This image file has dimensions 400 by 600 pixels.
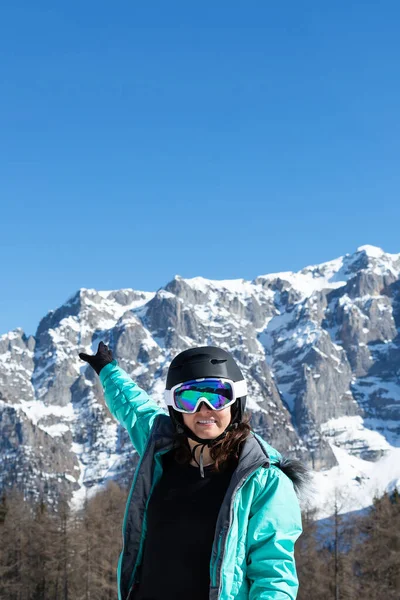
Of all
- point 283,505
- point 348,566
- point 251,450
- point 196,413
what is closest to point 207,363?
point 196,413

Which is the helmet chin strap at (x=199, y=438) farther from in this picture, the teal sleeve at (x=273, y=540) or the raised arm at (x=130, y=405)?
the raised arm at (x=130, y=405)

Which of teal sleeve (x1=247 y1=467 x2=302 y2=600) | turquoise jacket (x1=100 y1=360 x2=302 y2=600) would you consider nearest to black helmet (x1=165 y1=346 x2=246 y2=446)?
turquoise jacket (x1=100 y1=360 x2=302 y2=600)

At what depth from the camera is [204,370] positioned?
3977 mm

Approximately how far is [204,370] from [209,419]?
0.28 m

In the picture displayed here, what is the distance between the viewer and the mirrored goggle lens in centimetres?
394

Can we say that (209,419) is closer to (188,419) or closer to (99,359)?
(188,419)

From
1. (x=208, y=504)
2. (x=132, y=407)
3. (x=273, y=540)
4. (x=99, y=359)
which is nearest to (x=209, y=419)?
(x=208, y=504)

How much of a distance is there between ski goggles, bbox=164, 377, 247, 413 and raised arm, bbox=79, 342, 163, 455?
73 cm

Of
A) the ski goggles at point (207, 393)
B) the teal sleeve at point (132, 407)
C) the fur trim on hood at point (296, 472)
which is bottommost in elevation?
the fur trim on hood at point (296, 472)

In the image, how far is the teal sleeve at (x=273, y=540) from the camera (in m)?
3.27

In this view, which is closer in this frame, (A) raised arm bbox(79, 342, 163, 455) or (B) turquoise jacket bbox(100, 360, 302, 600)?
(B) turquoise jacket bbox(100, 360, 302, 600)

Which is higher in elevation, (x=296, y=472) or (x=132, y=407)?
(x=132, y=407)

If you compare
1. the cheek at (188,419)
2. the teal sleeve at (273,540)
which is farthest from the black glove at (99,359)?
the teal sleeve at (273,540)

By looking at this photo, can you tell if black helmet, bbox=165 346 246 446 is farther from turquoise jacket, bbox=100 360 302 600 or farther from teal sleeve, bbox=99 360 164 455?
teal sleeve, bbox=99 360 164 455
